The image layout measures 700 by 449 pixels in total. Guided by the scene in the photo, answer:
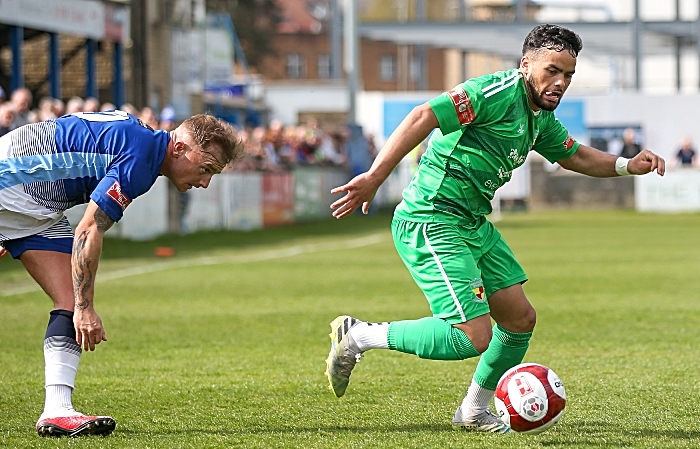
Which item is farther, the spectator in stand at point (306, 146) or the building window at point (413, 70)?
the building window at point (413, 70)

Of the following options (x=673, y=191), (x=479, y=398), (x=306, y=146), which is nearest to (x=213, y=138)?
(x=479, y=398)

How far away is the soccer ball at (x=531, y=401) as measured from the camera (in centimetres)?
584

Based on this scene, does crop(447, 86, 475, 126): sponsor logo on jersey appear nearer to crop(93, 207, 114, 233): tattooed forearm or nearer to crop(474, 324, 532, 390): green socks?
crop(474, 324, 532, 390): green socks

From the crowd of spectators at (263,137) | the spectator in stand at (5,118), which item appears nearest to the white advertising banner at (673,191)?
the crowd of spectators at (263,137)

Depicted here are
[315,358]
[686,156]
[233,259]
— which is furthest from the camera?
[686,156]

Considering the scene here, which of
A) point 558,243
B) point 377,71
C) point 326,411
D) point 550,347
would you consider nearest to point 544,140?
point 326,411

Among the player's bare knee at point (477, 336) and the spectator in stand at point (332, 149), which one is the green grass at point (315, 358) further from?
the spectator in stand at point (332, 149)

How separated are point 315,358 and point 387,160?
360cm

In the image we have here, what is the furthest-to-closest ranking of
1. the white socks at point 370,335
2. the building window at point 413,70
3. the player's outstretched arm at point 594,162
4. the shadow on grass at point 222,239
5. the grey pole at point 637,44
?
the building window at point 413,70 < the grey pole at point 637,44 < the shadow on grass at point 222,239 < the player's outstretched arm at point 594,162 < the white socks at point 370,335

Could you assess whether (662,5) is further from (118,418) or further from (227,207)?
(118,418)

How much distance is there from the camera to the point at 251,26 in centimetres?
7600

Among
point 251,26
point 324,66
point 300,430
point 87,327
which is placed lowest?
point 300,430

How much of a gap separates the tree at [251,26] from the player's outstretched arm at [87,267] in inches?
2687

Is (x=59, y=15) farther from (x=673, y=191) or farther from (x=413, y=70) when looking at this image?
(x=413, y=70)
